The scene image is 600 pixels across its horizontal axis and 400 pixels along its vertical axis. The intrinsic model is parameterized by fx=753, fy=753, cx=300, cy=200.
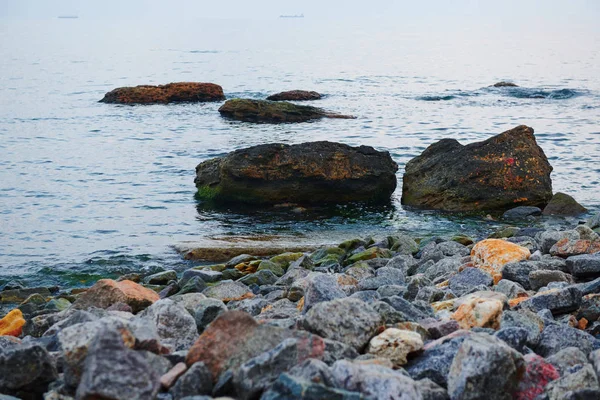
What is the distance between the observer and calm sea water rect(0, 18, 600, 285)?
45.8 feet

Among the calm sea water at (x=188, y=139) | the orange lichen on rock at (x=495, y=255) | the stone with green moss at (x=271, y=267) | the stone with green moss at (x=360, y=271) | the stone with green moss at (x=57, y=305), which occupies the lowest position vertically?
the calm sea water at (x=188, y=139)

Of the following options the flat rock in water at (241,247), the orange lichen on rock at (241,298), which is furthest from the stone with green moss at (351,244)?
the orange lichen on rock at (241,298)

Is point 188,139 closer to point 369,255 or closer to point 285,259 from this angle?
point 285,259

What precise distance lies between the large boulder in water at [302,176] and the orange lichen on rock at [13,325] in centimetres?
907

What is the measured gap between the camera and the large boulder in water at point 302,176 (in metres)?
15.9

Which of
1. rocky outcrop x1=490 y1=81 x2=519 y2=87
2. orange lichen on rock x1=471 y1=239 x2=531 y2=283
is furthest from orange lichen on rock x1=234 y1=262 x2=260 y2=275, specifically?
rocky outcrop x1=490 y1=81 x2=519 y2=87

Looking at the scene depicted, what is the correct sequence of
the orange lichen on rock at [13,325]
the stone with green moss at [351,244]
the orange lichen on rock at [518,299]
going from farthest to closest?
1. the stone with green moss at [351,244]
2. the orange lichen on rock at [13,325]
3. the orange lichen on rock at [518,299]

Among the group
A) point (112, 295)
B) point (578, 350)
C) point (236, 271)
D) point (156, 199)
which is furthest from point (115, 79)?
point (578, 350)

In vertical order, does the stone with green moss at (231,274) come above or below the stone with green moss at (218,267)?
above

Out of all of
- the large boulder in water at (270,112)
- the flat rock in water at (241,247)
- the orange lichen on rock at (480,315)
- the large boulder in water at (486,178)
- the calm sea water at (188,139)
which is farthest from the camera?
the large boulder in water at (270,112)

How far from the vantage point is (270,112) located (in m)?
31.0

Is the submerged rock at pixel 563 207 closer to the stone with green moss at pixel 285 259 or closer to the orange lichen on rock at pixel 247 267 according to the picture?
the stone with green moss at pixel 285 259

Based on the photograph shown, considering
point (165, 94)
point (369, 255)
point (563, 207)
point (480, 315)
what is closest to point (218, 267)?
point (369, 255)

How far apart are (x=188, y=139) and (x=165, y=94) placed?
11954 millimetres
